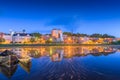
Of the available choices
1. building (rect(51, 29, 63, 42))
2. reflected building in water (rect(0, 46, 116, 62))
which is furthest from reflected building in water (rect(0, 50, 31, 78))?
building (rect(51, 29, 63, 42))

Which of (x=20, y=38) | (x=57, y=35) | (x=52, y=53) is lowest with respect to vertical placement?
(x=52, y=53)

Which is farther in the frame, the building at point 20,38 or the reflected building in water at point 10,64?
the building at point 20,38

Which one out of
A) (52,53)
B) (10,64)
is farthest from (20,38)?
(10,64)

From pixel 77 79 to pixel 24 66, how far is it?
11149 mm

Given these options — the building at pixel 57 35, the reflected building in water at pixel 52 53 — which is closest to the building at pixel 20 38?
the building at pixel 57 35

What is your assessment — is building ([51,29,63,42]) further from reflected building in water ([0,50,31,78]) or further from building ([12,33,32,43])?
reflected building in water ([0,50,31,78])

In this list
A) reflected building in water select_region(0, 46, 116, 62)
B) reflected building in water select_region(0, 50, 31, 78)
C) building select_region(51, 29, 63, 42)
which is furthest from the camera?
building select_region(51, 29, 63, 42)

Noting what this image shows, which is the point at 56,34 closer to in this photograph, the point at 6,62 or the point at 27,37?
the point at 27,37

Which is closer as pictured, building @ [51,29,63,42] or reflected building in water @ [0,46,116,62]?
reflected building in water @ [0,46,116,62]

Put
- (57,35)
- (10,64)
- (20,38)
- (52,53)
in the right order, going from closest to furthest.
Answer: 1. (10,64)
2. (52,53)
3. (20,38)
4. (57,35)

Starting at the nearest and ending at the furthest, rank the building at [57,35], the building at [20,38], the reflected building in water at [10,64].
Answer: the reflected building in water at [10,64] → the building at [20,38] → the building at [57,35]

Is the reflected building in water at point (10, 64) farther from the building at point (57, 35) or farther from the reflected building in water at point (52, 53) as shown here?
the building at point (57, 35)

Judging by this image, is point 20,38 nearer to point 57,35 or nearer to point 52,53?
point 57,35

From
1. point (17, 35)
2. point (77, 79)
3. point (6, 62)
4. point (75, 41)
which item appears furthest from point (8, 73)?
point (75, 41)
